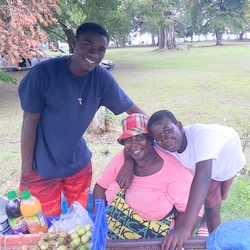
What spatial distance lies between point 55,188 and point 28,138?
1.54 ft

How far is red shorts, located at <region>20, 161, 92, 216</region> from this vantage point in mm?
2139

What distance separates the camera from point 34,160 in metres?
2.09

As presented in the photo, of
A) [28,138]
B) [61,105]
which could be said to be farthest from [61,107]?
[28,138]

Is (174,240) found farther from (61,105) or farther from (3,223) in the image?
(61,105)

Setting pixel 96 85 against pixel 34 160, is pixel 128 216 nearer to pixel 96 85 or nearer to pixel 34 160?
pixel 34 160

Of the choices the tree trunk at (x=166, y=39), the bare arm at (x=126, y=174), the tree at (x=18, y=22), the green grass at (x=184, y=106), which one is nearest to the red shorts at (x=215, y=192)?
the bare arm at (x=126, y=174)

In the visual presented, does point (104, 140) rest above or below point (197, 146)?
below

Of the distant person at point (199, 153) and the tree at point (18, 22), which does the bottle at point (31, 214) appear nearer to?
the distant person at point (199, 153)

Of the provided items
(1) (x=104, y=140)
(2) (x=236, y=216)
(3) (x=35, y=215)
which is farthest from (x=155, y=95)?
(3) (x=35, y=215)

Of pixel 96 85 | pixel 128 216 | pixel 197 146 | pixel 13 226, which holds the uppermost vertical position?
pixel 96 85

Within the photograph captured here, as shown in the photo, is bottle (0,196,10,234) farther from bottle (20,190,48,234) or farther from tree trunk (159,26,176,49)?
tree trunk (159,26,176,49)

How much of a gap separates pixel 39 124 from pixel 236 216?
2.03 metres

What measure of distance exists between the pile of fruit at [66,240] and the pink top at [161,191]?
2.12 ft

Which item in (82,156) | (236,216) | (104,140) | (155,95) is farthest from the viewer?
(155,95)
